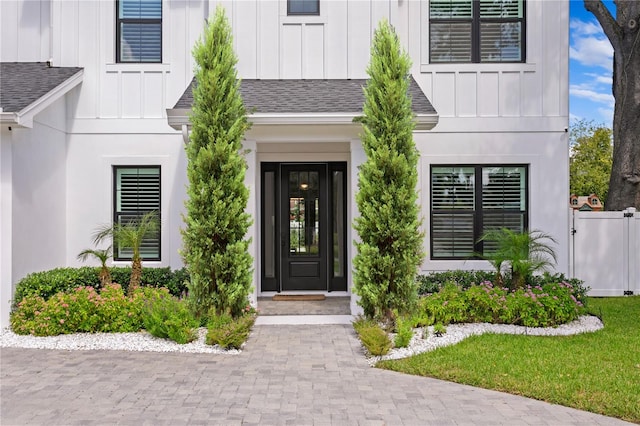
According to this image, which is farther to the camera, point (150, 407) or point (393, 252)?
point (393, 252)

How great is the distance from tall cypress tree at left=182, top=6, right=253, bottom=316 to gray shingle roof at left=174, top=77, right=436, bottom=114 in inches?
31.8

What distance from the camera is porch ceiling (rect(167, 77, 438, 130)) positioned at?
834cm

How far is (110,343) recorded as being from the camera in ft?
23.4

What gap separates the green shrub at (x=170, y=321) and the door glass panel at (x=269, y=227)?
10.8 feet

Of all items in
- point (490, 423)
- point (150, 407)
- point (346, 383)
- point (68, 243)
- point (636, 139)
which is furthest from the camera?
point (636, 139)

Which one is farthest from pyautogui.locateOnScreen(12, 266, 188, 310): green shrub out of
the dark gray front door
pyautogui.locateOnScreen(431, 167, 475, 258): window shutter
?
pyautogui.locateOnScreen(431, 167, 475, 258): window shutter

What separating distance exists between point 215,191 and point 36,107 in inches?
137

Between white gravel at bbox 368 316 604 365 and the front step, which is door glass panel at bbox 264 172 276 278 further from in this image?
white gravel at bbox 368 316 604 365

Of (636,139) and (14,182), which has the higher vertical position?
(636,139)

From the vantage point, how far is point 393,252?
770cm

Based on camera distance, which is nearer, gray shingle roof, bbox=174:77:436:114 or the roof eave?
the roof eave

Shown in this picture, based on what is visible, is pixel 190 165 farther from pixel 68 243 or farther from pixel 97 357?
pixel 68 243

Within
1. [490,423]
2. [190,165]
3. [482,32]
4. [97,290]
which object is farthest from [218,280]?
[482,32]

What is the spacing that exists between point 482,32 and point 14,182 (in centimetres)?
925
